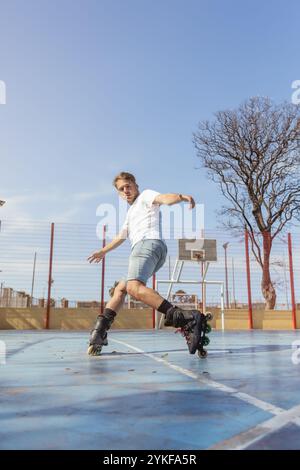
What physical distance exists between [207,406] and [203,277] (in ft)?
30.6

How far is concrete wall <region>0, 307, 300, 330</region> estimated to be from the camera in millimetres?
9930

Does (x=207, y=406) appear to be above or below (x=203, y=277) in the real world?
below

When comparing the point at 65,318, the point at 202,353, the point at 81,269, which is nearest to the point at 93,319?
the point at 65,318

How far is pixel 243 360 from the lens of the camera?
2.79 meters

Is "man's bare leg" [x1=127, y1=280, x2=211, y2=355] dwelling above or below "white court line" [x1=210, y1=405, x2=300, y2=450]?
above

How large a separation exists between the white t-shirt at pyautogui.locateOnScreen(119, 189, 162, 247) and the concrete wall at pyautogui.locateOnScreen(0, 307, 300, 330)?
7327mm

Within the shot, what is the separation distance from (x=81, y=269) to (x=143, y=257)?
252 inches

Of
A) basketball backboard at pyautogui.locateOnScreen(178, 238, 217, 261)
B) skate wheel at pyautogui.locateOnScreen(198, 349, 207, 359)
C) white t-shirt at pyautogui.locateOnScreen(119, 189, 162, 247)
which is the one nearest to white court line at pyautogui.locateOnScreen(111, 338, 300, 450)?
skate wheel at pyautogui.locateOnScreen(198, 349, 207, 359)

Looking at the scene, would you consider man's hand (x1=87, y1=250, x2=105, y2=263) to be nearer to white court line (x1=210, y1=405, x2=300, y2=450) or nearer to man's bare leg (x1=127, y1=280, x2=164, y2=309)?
man's bare leg (x1=127, y1=280, x2=164, y2=309)

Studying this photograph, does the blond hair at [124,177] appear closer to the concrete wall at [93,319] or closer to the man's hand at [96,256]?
the man's hand at [96,256]

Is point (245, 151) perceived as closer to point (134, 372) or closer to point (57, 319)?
point (57, 319)

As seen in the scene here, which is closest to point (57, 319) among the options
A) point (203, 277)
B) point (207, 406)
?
point (203, 277)

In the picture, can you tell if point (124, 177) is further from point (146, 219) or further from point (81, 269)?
point (81, 269)

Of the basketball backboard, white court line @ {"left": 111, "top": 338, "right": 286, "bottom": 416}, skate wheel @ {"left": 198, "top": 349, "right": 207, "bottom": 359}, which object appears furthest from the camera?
the basketball backboard
